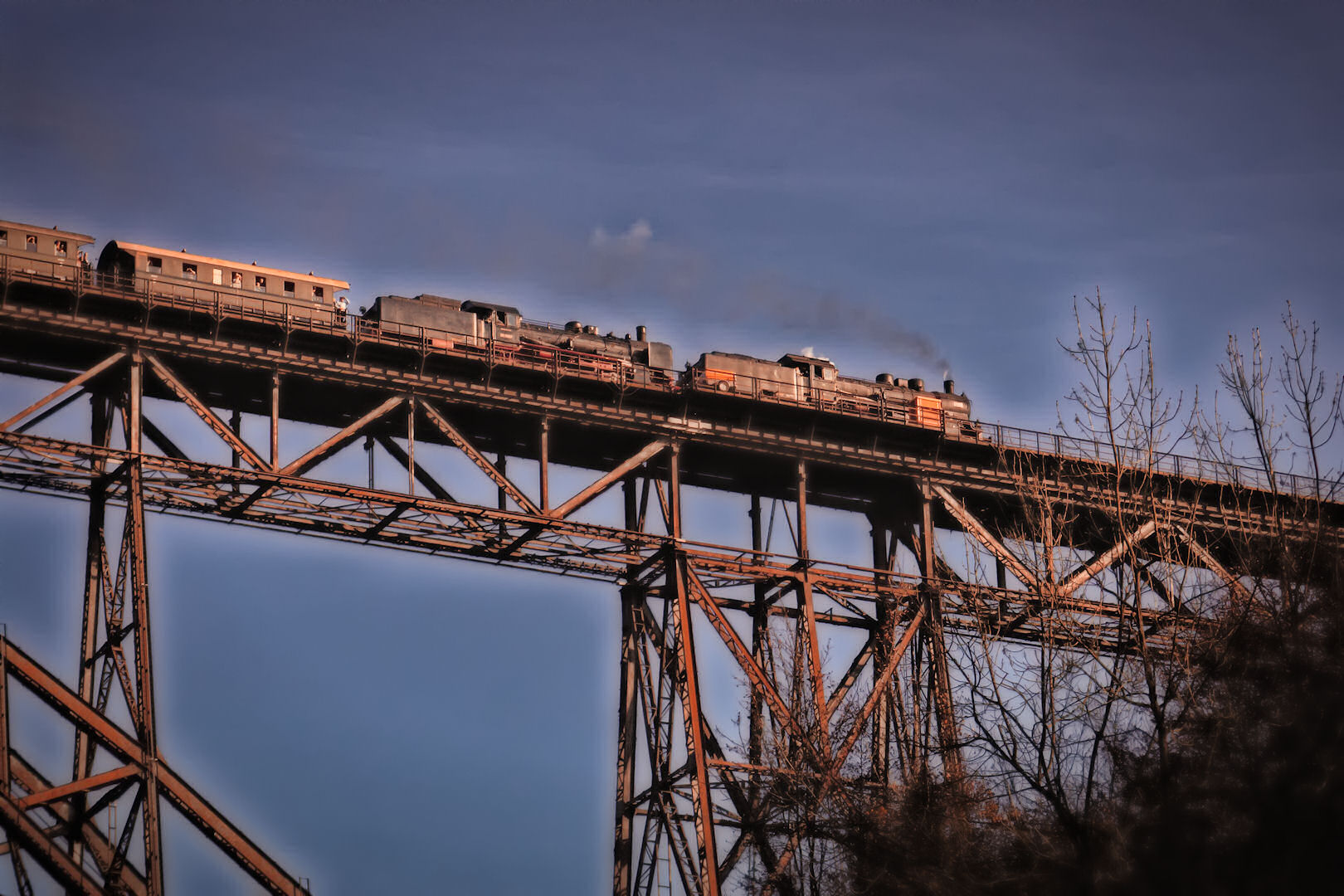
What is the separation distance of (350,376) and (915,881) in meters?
17.0

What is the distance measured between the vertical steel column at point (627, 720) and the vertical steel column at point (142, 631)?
29.8 feet

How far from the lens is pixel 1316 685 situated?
22734 mm

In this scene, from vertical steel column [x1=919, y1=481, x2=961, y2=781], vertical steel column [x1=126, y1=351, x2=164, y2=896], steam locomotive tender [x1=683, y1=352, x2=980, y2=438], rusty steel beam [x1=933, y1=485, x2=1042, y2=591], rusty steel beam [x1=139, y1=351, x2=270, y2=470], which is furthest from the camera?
steam locomotive tender [x1=683, y1=352, x2=980, y2=438]

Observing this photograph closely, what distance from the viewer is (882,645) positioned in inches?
1586

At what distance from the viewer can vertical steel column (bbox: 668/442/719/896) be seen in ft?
114

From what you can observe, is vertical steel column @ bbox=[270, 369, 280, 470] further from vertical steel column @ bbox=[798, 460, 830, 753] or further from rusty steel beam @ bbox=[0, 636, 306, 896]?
vertical steel column @ bbox=[798, 460, 830, 753]

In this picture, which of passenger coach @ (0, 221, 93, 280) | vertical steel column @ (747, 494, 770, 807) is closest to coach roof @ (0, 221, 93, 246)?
passenger coach @ (0, 221, 93, 280)

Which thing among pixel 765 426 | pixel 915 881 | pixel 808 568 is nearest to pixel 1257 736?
pixel 915 881

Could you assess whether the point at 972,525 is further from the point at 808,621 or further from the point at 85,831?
the point at 85,831

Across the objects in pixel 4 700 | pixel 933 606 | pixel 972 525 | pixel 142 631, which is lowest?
pixel 4 700

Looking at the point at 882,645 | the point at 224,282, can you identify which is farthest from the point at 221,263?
the point at 882,645

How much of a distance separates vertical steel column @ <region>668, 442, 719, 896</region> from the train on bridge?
3.04 m

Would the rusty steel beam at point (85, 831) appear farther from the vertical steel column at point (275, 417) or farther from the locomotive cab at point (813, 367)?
the locomotive cab at point (813, 367)

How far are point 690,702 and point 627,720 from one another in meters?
2.35
